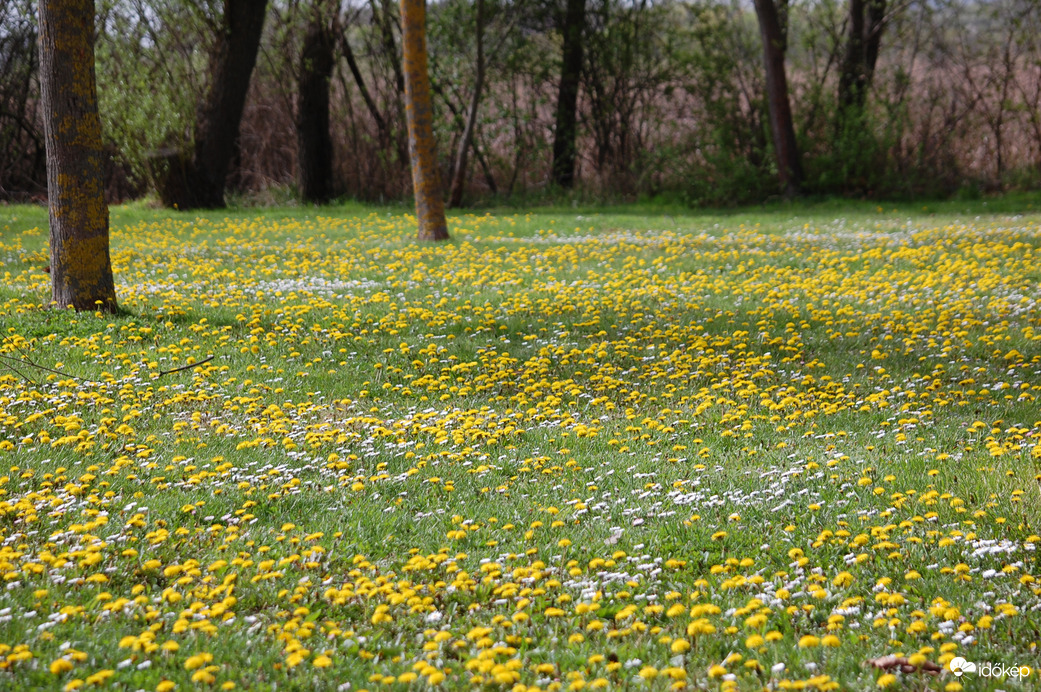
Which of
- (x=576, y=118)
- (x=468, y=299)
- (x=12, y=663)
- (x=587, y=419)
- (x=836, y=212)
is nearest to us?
(x=12, y=663)

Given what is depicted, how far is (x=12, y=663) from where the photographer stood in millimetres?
2787

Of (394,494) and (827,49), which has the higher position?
(827,49)

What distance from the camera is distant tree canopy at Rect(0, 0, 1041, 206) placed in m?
19.1

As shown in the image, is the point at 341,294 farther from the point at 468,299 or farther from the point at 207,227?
the point at 207,227

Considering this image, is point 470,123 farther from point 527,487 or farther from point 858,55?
point 527,487

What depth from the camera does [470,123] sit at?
64.1 feet

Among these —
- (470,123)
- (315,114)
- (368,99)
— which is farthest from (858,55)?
(315,114)

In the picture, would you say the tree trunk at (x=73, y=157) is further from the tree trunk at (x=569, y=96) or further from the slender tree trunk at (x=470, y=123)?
the tree trunk at (x=569, y=96)

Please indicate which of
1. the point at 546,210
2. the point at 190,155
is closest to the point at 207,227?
the point at 190,155

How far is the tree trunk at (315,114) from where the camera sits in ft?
69.6

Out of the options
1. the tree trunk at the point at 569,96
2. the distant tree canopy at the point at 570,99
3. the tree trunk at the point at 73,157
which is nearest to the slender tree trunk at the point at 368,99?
the distant tree canopy at the point at 570,99

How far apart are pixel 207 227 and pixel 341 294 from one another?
8.15 meters

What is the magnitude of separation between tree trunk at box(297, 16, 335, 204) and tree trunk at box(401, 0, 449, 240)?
837 centimetres

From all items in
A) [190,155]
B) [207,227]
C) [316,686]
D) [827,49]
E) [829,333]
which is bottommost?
[316,686]
